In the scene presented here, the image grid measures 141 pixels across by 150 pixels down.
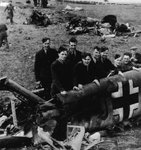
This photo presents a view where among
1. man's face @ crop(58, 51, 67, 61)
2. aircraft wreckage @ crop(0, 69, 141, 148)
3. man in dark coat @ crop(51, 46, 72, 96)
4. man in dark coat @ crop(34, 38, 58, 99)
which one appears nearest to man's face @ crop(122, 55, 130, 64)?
aircraft wreckage @ crop(0, 69, 141, 148)

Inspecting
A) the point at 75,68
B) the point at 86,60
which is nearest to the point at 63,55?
the point at 75,68

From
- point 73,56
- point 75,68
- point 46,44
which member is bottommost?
point 75,68

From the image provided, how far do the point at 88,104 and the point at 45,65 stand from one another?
194cm

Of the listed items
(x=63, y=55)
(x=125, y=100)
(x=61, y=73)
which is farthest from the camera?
(x=125, y=100)

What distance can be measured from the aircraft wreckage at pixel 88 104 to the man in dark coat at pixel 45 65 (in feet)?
3.79

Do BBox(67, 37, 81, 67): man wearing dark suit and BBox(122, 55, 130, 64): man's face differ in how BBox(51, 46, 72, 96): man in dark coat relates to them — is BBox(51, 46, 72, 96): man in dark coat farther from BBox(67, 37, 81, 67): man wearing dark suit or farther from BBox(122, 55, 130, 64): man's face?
BBox(122, 55, 130, 64): man's face

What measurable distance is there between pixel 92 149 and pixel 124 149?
0.63 meters

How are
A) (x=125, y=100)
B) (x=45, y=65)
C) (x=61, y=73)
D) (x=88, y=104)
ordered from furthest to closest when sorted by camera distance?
(x=45, y=65)
(x=125, y=100)
(x=61, y=73)
(x=88, y=104)

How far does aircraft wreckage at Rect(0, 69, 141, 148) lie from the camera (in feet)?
18.7

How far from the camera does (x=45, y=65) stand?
297 inches

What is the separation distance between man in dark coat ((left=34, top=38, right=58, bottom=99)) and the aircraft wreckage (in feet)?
3.79

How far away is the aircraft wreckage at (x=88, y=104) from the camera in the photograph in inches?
225

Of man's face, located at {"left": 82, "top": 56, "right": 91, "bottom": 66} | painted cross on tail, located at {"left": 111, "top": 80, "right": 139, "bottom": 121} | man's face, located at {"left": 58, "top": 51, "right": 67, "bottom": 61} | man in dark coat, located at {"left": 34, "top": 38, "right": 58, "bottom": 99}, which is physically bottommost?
painted cross on tail, located at {"left": 111, "top": 80, "right": 139, "bottom": 121}

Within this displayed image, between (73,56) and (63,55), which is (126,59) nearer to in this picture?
(73,56)
